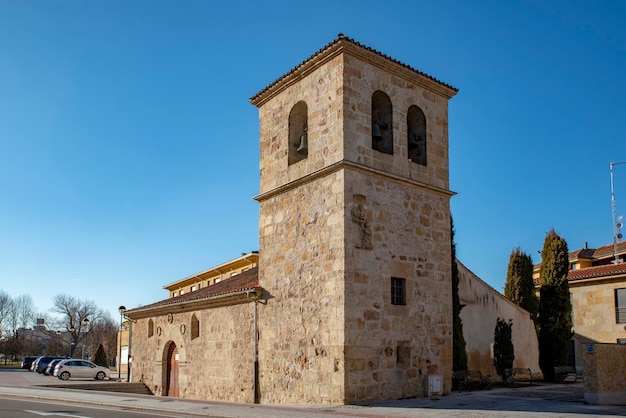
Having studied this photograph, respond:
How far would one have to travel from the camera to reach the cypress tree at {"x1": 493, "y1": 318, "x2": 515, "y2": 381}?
69.9ft

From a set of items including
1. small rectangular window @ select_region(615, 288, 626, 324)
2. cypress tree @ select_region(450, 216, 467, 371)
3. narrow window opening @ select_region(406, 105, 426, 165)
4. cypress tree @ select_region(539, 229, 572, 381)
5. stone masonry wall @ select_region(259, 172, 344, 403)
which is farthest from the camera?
small rectangular window @ select_region(615, 288, 626, 324)

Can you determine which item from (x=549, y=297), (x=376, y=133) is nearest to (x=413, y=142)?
(x=376, y=133)

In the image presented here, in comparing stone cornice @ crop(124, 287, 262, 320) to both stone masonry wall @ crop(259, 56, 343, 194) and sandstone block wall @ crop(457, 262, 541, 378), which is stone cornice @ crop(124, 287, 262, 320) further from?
sandstone block wall @ crop(457, 262, 541, 378)

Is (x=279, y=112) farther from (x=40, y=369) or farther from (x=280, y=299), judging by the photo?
(x=40, y=369)

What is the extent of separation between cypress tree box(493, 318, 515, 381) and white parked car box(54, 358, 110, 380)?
89.2 feet

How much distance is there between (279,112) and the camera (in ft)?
59.3

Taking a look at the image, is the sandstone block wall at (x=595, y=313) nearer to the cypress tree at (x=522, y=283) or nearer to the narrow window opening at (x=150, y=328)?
the cypress tree at (x=522, y=283)

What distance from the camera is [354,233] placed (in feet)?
49.6

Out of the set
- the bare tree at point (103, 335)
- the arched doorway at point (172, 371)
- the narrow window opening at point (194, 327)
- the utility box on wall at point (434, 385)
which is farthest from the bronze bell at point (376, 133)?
the bare tree at point (103, 335)

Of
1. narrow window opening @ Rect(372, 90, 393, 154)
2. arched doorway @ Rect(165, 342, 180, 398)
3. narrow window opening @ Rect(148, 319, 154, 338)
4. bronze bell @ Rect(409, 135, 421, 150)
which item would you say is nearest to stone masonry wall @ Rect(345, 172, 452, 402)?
narrow window opening @ Rect(372, 90, 393, 154)

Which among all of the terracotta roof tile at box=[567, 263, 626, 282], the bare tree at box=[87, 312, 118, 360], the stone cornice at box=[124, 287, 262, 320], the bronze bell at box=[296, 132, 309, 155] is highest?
the bronze bell at box=[296, 132, 309, 155]

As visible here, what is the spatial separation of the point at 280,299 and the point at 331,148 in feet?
A: 15.3

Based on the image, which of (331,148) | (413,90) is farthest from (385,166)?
(413,90)

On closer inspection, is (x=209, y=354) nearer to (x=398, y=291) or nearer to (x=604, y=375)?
(x=398, y=291)
